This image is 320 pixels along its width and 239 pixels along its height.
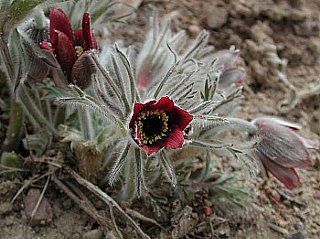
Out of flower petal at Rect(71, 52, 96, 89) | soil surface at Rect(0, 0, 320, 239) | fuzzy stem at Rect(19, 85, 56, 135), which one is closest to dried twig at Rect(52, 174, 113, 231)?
soil surface at Rect(0, 0, 320, 239)

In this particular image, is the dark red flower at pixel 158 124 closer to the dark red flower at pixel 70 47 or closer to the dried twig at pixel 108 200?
the dark red flower at pixel 70 47

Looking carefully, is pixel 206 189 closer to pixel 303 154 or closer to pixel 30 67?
pixel 303 154

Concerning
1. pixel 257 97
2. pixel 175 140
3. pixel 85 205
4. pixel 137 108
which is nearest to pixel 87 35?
pixel 137 108

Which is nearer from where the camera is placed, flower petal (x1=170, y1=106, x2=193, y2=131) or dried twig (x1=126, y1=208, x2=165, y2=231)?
flower petal (x1=170, y1=106, x2=193, y2=131)

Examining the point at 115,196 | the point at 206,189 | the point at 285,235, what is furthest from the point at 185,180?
the point at 285,235

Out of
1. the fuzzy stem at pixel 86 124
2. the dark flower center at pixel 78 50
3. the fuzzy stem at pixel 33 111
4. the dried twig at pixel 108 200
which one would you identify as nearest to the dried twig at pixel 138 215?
the dried twig at pixel 108 200

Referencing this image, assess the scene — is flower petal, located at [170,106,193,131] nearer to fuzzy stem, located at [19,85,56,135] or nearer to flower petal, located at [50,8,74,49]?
flower petal, located at [50,8,74,49]

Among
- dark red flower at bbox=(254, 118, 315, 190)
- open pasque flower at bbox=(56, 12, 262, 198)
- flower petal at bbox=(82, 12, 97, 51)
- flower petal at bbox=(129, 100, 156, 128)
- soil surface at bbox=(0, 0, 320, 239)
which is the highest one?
flower petal at bbox=(82, 12, 97, 51)
